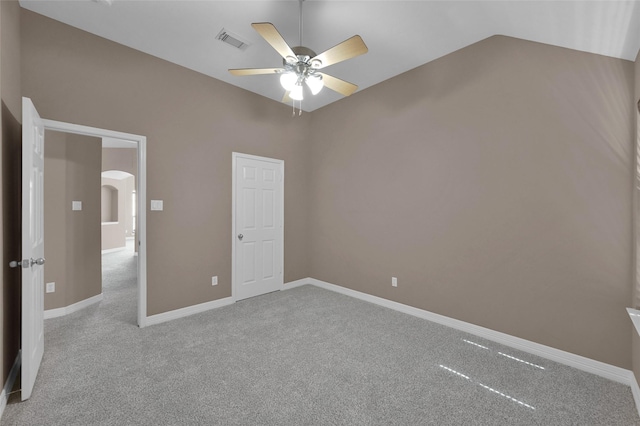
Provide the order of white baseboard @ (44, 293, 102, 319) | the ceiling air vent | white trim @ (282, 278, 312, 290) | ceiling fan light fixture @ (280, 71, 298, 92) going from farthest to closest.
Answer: white trim @ (282, 278, 312, 290) < white baseboard @ (44, 293, 102, 319) < the ceiling air vent < ceiling fan light fixture @ (280, 71, 298, 92)

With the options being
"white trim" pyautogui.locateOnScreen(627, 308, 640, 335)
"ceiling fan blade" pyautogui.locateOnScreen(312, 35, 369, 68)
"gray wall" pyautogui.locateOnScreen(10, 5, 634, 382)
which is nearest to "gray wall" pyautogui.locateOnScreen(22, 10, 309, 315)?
"gray wall" pyautogui.locateOnScreen(10, 5, 634, 382)

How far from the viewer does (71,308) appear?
3488 mm

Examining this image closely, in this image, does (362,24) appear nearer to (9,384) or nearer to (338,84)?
(338,84)

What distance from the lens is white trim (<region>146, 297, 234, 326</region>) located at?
314 cm

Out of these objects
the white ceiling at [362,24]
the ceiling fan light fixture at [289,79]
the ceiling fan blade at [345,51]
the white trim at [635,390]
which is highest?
the white ceiling at [362,24]

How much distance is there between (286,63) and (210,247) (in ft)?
8.27

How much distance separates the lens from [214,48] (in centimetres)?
299

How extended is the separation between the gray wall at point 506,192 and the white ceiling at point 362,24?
261mm

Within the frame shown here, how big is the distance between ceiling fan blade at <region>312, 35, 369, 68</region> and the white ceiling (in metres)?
0.56

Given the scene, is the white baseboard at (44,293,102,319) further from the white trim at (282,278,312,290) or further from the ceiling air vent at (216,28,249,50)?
the ceiling air vent at (216,28,249,50)

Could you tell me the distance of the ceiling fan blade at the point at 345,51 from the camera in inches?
75.5

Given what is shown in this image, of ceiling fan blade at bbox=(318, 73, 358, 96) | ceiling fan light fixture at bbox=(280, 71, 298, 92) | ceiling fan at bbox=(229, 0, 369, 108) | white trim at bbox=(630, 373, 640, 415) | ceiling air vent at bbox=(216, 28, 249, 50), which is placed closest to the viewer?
white trim at bbox=(630, 373, 640, 415)

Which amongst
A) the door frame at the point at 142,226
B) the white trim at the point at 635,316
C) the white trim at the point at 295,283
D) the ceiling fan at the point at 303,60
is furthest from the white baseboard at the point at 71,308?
the white trim at the point at 635,316

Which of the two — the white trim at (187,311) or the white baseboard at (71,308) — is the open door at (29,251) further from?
the white baseboard at (71,308)
